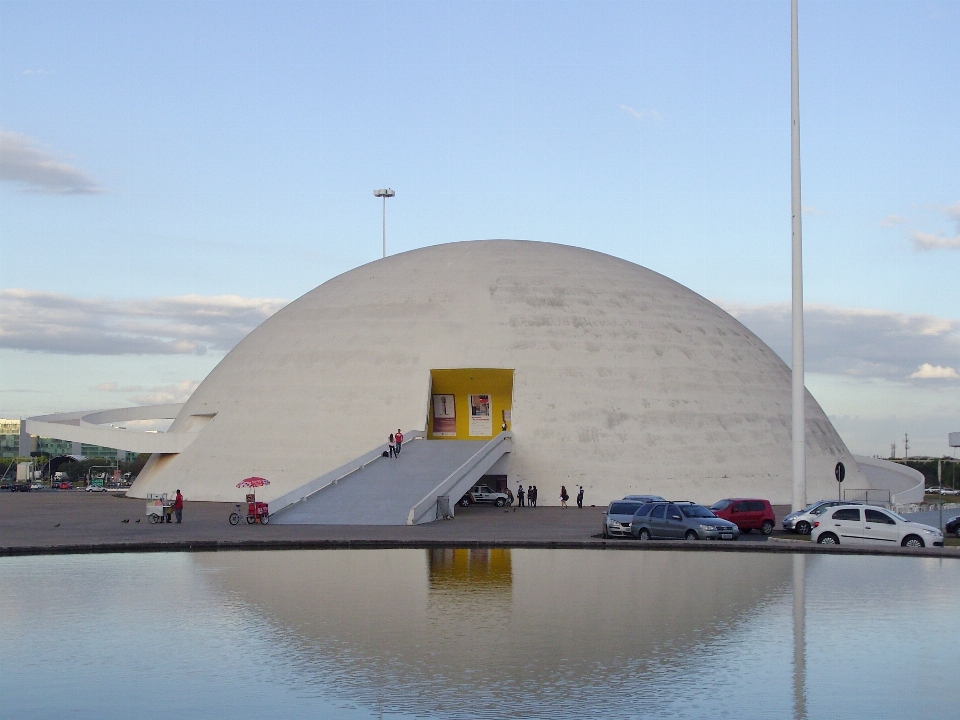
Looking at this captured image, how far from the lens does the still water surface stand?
9.77 meters

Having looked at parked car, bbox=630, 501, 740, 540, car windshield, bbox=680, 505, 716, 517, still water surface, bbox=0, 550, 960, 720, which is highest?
car windshield, bbox=680, 505, 716, 517

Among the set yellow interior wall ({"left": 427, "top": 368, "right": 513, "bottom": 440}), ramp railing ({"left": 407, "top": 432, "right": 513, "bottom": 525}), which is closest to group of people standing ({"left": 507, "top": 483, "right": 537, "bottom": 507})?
ramp railing ({"left": 407, "top": 432, "right": 513, "bottom": 525})

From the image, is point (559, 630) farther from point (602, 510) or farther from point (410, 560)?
point (602, 510)

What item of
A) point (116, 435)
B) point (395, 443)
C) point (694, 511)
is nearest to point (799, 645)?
point (694, 511)

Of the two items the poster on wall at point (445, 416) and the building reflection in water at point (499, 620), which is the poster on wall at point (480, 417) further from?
the building reflection in water at point (499, 620)

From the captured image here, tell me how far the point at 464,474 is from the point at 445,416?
9.91 meters

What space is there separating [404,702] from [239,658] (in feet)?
8.53

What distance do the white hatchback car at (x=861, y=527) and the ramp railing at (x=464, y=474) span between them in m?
12.0

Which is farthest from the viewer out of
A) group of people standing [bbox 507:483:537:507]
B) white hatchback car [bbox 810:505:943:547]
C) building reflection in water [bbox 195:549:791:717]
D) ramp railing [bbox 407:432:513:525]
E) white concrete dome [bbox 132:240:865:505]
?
white concrete dome [bbox 132:240:865:505]

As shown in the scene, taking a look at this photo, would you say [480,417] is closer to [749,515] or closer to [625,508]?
[749,515]

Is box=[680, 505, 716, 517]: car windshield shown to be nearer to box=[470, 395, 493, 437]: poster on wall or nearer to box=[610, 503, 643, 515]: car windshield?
box=[610, 503, 643, 515]: car windshield

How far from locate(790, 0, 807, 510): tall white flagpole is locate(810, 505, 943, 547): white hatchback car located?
164 inches

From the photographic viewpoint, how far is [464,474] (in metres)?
38.6

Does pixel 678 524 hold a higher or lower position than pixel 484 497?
lower
